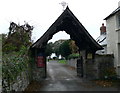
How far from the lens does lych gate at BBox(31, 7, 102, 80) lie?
21016mm

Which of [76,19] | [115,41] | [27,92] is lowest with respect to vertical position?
[27,92]

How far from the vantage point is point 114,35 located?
23.0 metres

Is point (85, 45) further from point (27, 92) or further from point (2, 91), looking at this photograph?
point (2, 91)

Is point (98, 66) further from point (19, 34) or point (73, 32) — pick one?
point (19, 34)

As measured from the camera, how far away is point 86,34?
2142cm

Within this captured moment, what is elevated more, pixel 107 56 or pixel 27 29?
pixel 27 29

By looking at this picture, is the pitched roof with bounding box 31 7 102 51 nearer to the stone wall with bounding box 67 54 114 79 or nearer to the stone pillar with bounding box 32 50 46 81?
the stone wall with bounding box 67 54 114 79

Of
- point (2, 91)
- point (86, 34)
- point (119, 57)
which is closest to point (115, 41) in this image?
point (119, 57)

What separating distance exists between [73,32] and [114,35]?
12.4ft

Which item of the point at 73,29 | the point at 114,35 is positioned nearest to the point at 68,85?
the point at 73,29

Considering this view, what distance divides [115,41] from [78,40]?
344cm

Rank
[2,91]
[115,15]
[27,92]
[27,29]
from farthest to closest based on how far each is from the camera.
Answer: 1. [27,29]
2. [115,15]
3. [27,92]
4. [2,91]

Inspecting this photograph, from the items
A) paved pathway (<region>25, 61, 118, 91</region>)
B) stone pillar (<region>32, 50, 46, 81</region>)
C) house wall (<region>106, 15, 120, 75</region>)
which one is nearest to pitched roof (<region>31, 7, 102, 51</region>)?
stone pillar (<region>32, 50, 46, 81</region>)

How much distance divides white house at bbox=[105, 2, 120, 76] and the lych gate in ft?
5.89
